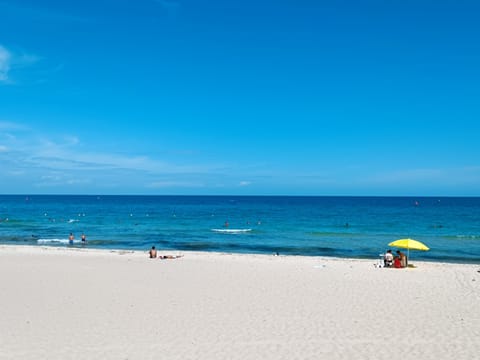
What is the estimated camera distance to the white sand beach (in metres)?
9.56

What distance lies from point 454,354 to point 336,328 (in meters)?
2.86

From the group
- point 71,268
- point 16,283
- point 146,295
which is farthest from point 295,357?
point 71,268

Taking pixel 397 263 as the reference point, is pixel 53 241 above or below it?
below

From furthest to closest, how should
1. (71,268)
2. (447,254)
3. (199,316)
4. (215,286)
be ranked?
(447,254) < (71,268) < (215,286) < (199,316)

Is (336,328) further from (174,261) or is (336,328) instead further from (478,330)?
(174,261)

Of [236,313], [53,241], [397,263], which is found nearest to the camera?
[236,313]

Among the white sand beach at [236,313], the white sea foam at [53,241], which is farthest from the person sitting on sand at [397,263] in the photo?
the white sea foam at [53,241]

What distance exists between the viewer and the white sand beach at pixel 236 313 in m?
9.56

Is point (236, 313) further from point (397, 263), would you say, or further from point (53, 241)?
point (53, 241)

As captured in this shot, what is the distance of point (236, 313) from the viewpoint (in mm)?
12648

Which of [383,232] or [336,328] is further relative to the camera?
[383,232]

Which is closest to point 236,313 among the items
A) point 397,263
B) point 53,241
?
point 397,263

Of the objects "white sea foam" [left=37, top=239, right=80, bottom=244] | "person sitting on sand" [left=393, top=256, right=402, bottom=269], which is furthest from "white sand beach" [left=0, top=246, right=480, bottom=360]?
"white sea foam" [left=37, top=239, right=80, bottom=244]

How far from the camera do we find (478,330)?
1098cm
